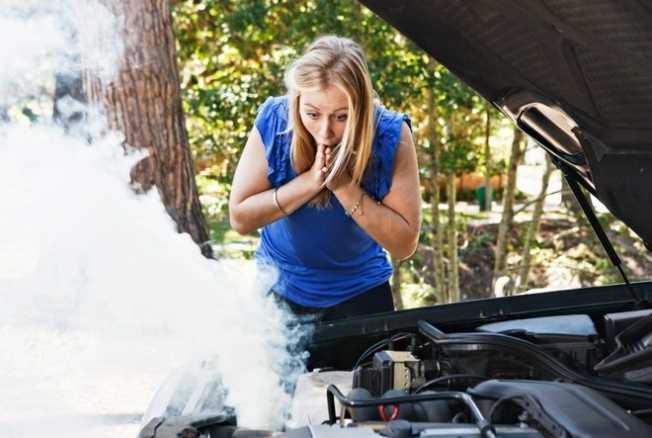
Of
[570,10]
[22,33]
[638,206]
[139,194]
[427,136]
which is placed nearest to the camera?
[570,10]

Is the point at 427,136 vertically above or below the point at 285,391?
above

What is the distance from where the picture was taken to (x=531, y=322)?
2.82 m

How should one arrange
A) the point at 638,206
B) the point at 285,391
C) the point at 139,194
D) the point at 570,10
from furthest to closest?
the point at 139,194 < the point at 285,391 < the point at 638,206 < the point at 570,10

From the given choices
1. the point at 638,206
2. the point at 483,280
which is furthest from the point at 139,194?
the point at 483,280

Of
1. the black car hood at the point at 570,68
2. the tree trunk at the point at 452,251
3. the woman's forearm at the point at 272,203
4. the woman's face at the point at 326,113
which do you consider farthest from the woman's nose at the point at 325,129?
the tree trunk at the point at 452,251

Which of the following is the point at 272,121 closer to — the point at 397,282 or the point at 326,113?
the point at 326,113

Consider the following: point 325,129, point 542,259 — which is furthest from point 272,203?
point 542,259

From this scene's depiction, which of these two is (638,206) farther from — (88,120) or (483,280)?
(483,280)

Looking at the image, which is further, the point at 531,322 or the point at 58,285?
the point at 58,285

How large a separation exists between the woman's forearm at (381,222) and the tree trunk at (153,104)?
3233mm

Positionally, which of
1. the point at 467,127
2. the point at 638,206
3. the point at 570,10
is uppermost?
the point at 467,127

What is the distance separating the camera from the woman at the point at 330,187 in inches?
123

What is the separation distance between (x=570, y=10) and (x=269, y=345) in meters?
1.46

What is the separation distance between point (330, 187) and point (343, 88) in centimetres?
31
